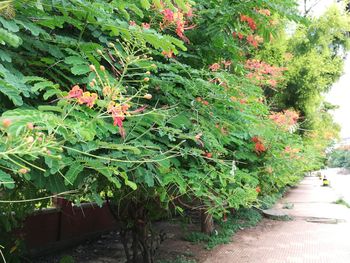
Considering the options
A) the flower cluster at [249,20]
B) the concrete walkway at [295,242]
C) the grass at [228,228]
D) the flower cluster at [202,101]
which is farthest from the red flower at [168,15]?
the grass at [228,228]

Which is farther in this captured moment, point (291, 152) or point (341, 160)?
point (341, 160)

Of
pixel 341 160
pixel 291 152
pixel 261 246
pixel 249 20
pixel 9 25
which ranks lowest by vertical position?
pixel 261 246

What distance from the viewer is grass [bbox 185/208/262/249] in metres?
9.34

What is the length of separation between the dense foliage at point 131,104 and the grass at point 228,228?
2.70 metres

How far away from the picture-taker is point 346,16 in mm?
15297

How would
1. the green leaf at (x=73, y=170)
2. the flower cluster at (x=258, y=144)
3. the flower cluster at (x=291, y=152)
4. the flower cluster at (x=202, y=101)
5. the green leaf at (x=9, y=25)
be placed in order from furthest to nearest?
1. the flower cluster at (x=291, y=152)
2. the flower cluster at (x=258, y=144)
3. the flower cluster at (x=202, y=101)
4. the green leaf at (x=73, y=170)
5. the green leaf at (x=9, y=25)

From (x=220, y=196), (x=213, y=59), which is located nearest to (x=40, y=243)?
(x=220, y=196)

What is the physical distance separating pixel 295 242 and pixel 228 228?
1928 millimetres

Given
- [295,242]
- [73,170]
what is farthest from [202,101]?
[295,242]

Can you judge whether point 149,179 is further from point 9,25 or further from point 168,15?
point 9,25

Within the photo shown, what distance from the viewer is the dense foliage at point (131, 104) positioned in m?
2.10

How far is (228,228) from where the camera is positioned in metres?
10.8

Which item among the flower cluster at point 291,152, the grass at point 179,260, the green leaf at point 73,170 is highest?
the flower cluster at point 291,152

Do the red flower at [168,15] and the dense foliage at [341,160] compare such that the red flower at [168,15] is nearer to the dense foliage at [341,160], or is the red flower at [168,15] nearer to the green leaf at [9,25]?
the green leaf at [9,25]
